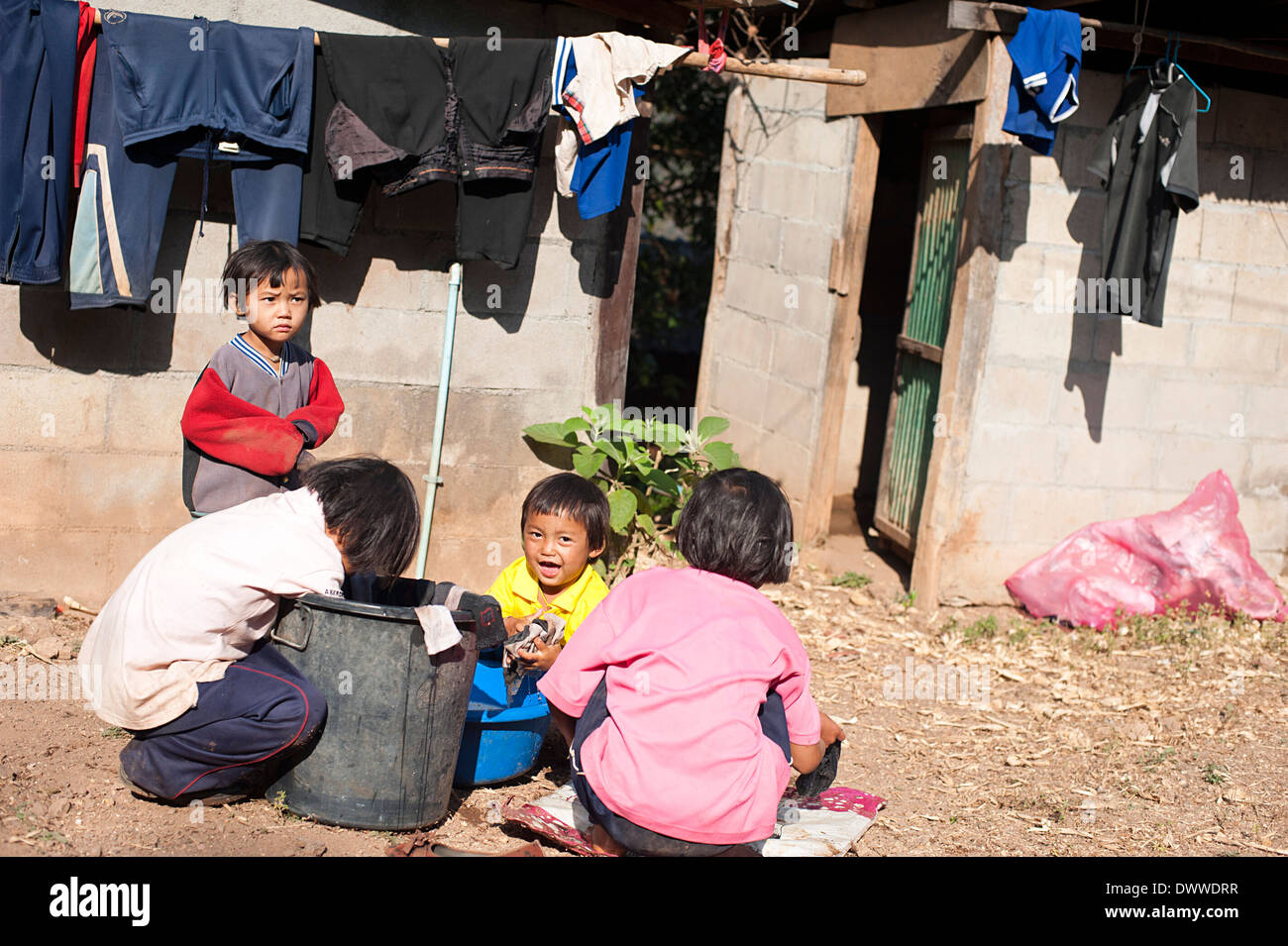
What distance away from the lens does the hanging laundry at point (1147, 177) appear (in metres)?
5.45

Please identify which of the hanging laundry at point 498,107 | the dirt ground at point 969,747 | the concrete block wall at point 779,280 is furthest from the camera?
the concrete block wall at point 779,280

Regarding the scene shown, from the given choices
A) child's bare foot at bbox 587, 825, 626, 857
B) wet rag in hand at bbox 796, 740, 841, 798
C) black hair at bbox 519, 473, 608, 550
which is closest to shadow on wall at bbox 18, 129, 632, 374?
black hair at bbox 519, 473, 608, 550

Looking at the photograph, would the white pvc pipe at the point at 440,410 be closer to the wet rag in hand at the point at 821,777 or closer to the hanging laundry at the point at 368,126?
the hanging laundry at the point at 368,126

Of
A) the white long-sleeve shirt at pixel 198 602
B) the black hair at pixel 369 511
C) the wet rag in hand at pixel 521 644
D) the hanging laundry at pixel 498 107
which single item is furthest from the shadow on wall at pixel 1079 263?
the white long-sleeve shirt at pixel 198 602

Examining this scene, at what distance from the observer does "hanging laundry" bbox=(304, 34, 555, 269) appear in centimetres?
459

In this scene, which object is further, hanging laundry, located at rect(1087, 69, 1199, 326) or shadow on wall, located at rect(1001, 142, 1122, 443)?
shadow on wall, located at rect(1001, 142, 1122, 443)

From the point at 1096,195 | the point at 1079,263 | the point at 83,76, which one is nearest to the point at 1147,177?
the point at 1096,195

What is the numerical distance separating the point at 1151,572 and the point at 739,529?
414 centimetres

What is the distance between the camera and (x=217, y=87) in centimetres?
441

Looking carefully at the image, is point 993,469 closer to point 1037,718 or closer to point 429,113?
point 1037,718

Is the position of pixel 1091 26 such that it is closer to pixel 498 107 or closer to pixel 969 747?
pixel 498 107

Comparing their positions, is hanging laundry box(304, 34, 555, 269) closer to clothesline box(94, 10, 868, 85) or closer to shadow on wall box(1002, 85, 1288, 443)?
clothesline box(94, 10, 868, 85)

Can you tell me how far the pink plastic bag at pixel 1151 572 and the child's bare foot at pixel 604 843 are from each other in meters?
3.81

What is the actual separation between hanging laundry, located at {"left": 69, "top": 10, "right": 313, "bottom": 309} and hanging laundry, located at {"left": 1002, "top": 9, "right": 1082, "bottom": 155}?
10.2 feet
